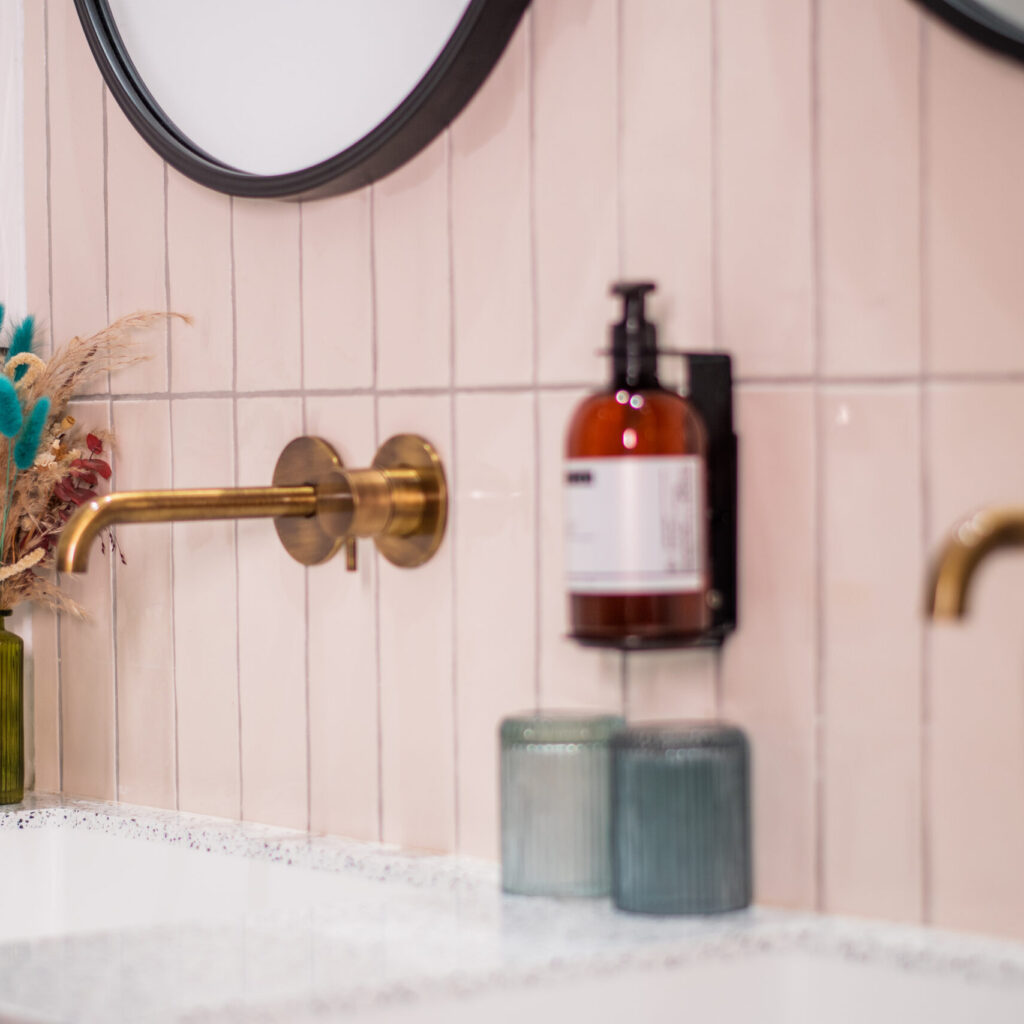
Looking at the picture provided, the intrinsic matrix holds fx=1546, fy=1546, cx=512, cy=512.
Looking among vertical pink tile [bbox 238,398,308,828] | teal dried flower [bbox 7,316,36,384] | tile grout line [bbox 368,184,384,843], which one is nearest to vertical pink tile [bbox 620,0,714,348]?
tile grout line [bbox 368,184,384,843]

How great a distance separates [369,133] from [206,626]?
0.39 metres

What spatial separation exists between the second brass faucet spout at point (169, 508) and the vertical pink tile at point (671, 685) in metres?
0.24

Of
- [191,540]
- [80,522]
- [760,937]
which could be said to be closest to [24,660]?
[191,540]

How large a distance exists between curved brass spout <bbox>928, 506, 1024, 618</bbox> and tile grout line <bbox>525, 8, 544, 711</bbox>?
13.7 inches

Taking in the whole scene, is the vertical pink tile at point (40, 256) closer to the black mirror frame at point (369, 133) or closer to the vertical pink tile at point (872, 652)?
the black mirror frame at point (369, 133)

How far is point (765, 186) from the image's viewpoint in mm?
849

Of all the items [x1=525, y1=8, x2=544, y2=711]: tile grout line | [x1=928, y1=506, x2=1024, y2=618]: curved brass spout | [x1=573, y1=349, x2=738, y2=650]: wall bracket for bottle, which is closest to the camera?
[x1=928, y1=506, x2=1024, y2=618]: curved brass spout

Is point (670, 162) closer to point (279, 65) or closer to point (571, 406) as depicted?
point (571, 406)

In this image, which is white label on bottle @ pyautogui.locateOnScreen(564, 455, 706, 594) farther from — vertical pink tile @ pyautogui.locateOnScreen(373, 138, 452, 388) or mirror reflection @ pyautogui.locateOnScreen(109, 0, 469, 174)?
mirror reflection @ pyautogui.locateOnScreen(109, 0, 469, 174)

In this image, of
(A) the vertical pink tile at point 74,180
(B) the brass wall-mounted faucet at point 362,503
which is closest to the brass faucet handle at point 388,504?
(B) the brass wall-mounted faucet at point 362,503

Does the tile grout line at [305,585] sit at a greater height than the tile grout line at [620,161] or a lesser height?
lesser

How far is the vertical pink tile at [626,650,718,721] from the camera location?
0.88m

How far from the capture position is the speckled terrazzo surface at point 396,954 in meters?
0.70

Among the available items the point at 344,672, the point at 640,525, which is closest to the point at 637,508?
the point at 640,525
